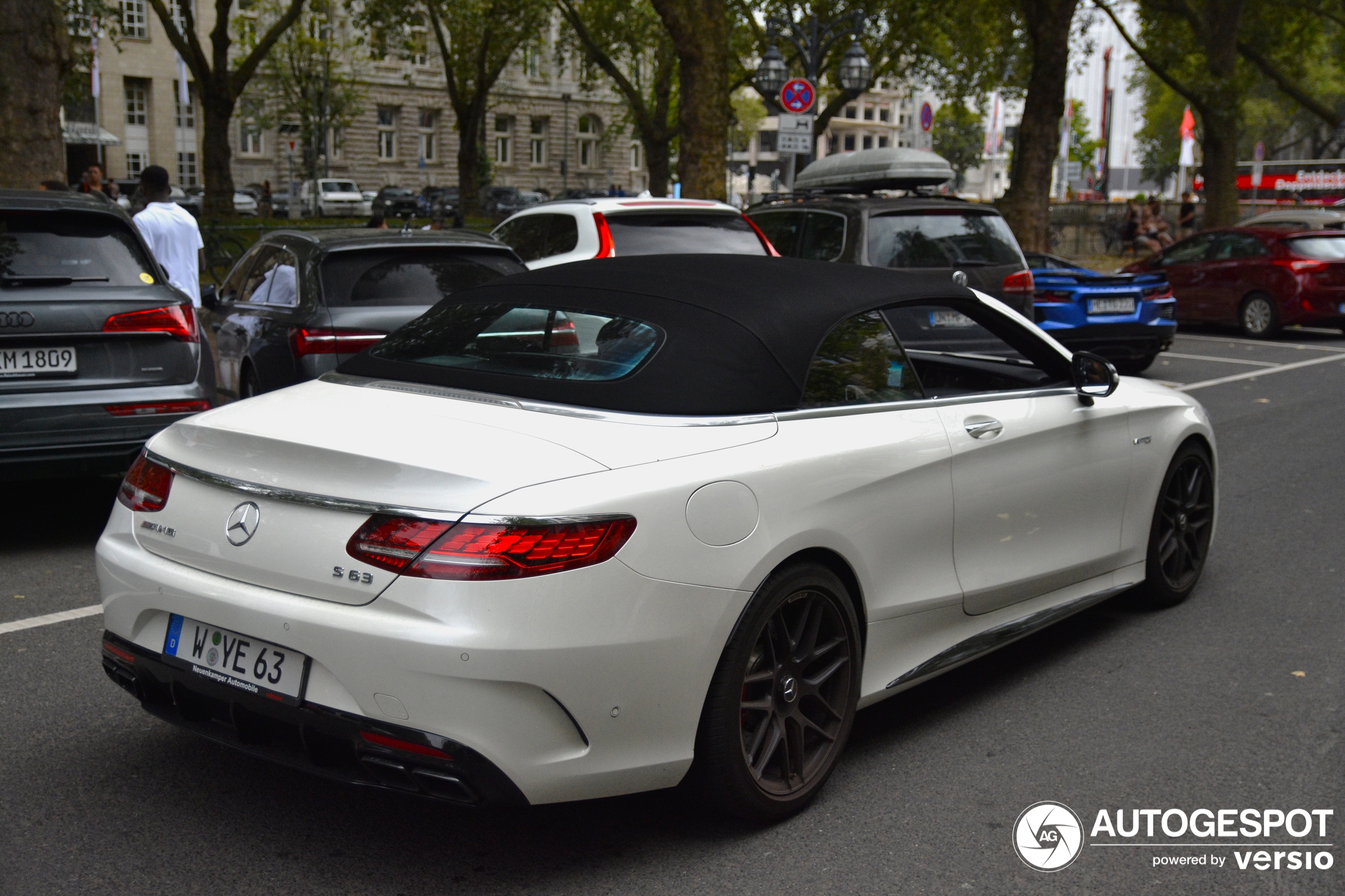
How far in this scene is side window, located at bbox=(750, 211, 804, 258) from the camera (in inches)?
439

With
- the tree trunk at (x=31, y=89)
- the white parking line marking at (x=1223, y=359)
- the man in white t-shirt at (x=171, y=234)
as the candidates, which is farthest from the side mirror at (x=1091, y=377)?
the white parking line marking at (x=1223, y=359)

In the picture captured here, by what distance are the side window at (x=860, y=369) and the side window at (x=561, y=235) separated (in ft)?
21.0

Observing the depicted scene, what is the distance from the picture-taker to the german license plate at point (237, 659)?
3121 millimetres

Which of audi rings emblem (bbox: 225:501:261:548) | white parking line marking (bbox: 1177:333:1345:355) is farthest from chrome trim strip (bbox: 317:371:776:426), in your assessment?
white parking line marking (bbox: 1177:333:1345:355)

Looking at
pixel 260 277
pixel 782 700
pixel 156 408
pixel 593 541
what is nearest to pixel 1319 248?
pixel 260 277

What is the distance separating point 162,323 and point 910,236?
19.5ft

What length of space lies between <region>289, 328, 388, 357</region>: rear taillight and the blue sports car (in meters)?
7.59

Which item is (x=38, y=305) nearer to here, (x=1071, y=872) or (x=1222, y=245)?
(x=1071, y=872)

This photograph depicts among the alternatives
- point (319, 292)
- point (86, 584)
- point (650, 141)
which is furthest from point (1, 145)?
point (650, 141)

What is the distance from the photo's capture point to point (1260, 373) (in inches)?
584

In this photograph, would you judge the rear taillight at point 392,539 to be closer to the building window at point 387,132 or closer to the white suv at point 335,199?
the white suv at point 335,199

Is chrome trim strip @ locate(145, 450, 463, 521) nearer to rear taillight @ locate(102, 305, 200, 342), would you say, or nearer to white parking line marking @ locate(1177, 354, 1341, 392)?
rear taillight @ locate(102, 305, 200, 342)

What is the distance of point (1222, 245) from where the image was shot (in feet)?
63.6

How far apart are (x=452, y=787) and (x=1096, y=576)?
9.87 feet
